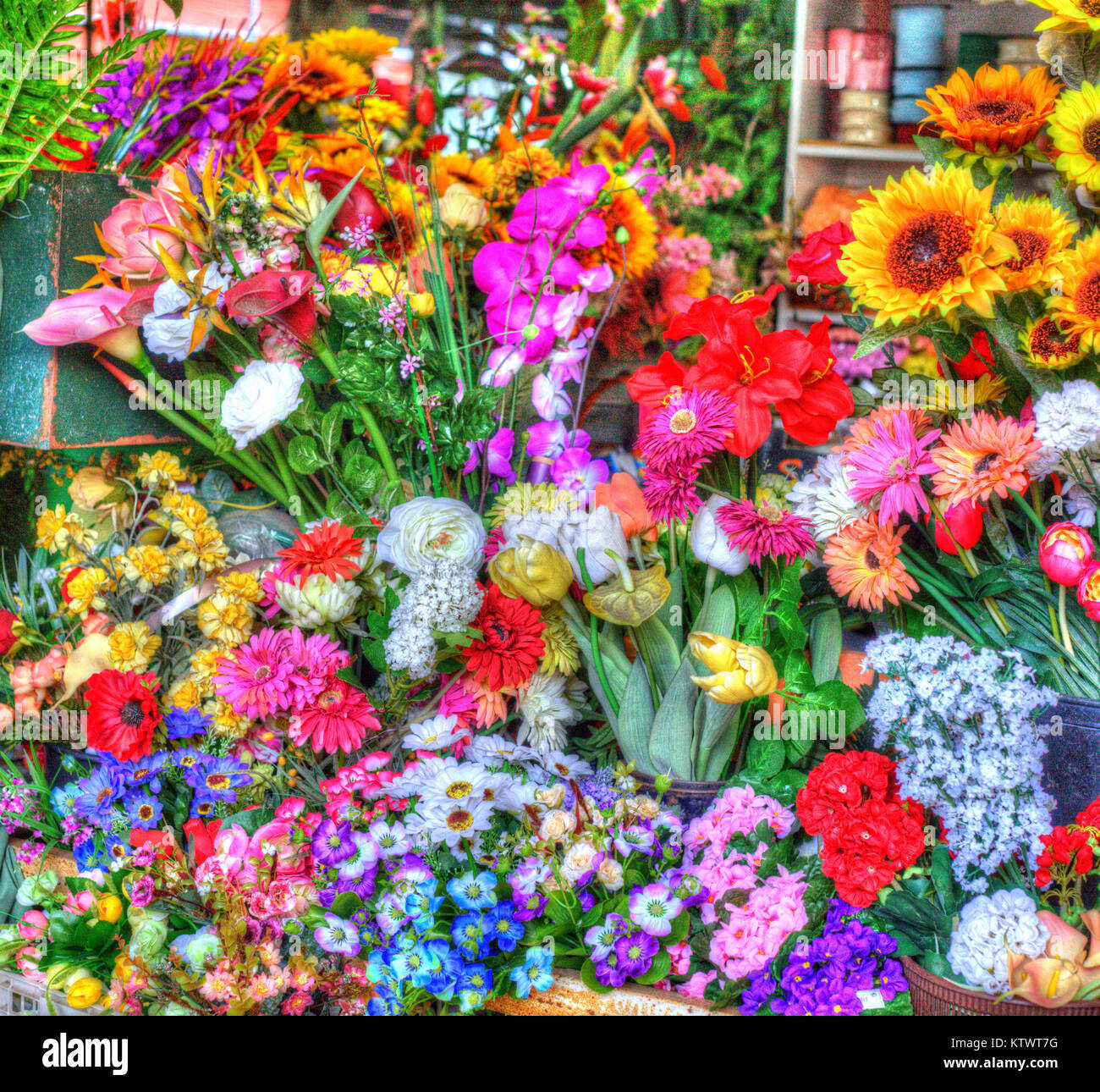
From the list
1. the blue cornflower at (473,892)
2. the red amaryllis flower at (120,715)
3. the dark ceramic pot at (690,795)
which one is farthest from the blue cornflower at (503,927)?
the red amaryllis flower at (120,715)

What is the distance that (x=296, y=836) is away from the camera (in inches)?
35.9

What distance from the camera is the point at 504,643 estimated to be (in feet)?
3.03

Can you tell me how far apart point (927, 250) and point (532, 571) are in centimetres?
43

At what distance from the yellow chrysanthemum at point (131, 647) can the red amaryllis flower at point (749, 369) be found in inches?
24.6

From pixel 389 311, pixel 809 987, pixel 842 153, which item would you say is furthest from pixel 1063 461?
pixel 842 153

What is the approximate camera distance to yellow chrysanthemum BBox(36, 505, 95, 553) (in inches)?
43.7

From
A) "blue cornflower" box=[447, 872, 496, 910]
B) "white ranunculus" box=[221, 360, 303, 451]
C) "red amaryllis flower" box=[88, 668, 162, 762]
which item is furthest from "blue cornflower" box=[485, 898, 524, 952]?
"white ranunculus" box=[221, 360, 303, 451]

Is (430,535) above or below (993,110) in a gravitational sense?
below

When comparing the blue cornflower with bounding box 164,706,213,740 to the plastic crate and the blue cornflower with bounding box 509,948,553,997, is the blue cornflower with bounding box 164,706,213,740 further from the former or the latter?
the blue cornflower with bounding box 509,948,553,997

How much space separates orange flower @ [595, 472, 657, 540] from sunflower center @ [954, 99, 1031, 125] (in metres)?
0.44

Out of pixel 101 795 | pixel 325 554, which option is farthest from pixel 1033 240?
pixel 101 795

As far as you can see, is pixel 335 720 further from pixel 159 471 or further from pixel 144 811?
pixel 159 471

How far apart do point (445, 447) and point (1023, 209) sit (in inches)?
22.9

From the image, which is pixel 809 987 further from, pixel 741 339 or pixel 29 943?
pixel 29 943
